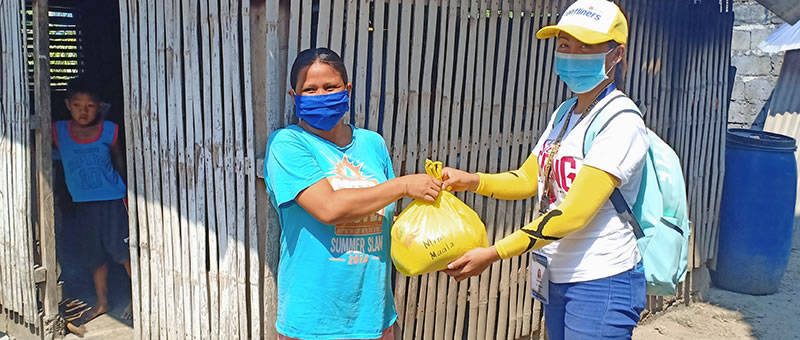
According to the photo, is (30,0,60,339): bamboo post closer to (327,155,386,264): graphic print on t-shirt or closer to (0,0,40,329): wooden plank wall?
(0,0,40,329): wooden plank wall

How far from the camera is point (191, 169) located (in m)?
3.54

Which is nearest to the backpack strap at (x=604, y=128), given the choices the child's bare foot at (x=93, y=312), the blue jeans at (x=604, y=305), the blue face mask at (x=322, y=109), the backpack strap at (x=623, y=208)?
the backpack strap at (x=623, y=208)

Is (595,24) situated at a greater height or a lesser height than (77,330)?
greater

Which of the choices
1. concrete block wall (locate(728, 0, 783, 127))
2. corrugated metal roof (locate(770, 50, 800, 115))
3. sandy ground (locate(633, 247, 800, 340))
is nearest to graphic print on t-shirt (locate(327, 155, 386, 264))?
sandy ground (locate(633, 247, 800, 340))

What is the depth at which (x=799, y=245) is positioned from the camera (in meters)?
8.12

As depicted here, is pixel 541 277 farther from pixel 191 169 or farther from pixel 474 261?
pixel 191 169

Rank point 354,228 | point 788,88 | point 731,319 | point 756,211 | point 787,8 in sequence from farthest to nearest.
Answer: point 788,88 < point 756,211 < point 731,319 < point 787,8 < point 354,228

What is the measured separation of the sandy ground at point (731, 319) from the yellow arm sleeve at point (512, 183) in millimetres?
2873

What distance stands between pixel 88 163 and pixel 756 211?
17.6 ft

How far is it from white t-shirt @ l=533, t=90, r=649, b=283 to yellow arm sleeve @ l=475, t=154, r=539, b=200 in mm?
250

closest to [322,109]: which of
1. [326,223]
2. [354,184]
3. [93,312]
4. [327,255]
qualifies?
[354,184]

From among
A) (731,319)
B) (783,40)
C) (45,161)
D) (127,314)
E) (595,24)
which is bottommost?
(731,319)

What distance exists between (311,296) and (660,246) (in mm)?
1292

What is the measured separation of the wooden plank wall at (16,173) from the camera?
172 inches
